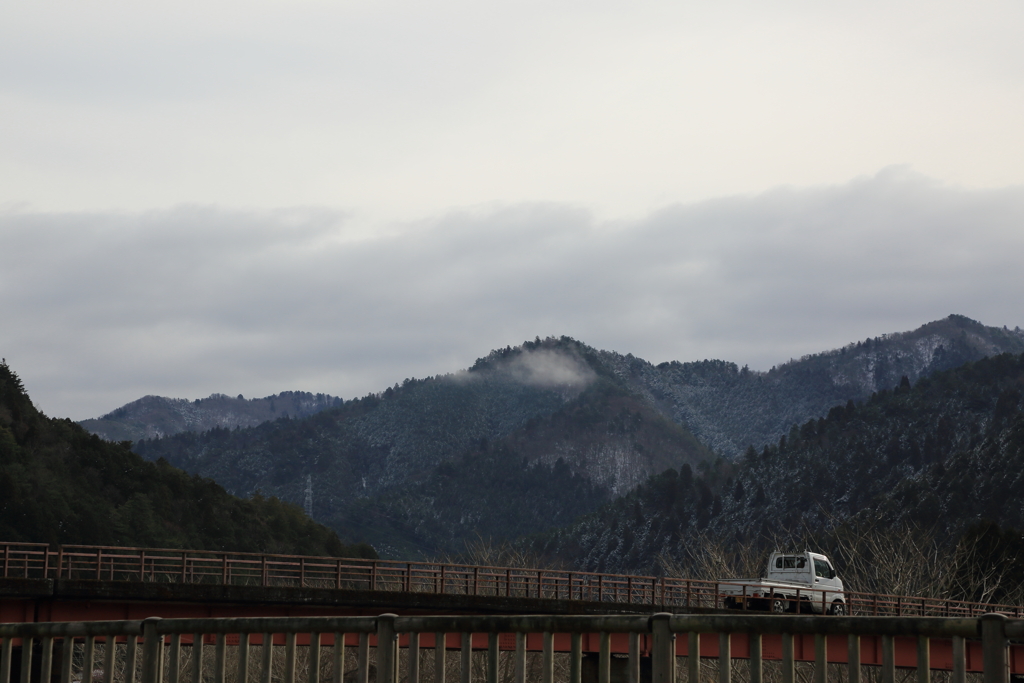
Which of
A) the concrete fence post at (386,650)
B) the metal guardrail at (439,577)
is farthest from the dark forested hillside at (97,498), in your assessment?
the concrete fence post at (386,650)

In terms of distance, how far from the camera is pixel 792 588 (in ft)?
129

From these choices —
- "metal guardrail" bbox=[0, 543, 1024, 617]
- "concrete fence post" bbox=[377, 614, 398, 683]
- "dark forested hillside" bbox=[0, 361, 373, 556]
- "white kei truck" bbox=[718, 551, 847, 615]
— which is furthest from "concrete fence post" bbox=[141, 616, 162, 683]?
"dark forested hillside" bbox=[0, 361, 373, 556]

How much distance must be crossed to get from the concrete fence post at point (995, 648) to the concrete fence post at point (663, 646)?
6.66 ft

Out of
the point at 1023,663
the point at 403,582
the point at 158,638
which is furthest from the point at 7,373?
the point at 158,638

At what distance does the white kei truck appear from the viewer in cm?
3938

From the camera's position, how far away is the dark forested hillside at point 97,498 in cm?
10144

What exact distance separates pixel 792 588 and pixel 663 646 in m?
32.9

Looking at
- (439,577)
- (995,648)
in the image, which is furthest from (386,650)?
(439,577)

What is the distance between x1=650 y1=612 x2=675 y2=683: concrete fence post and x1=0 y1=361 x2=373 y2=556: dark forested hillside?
100 metres

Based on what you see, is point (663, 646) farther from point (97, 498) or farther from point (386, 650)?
point (97, 498)

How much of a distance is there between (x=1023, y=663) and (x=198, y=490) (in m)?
105

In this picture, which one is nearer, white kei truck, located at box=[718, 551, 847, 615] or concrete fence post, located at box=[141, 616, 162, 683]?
concrete fence post, located at box=[141, 616, 162, 683]

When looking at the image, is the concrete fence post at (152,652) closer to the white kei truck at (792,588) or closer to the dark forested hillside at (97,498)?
the white kei truck at (792,588)

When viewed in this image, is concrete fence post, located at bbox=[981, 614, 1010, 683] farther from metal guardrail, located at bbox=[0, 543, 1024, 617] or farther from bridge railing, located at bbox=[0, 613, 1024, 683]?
metal guardrail, located at bbox=[0, 543, 1024, 617]
